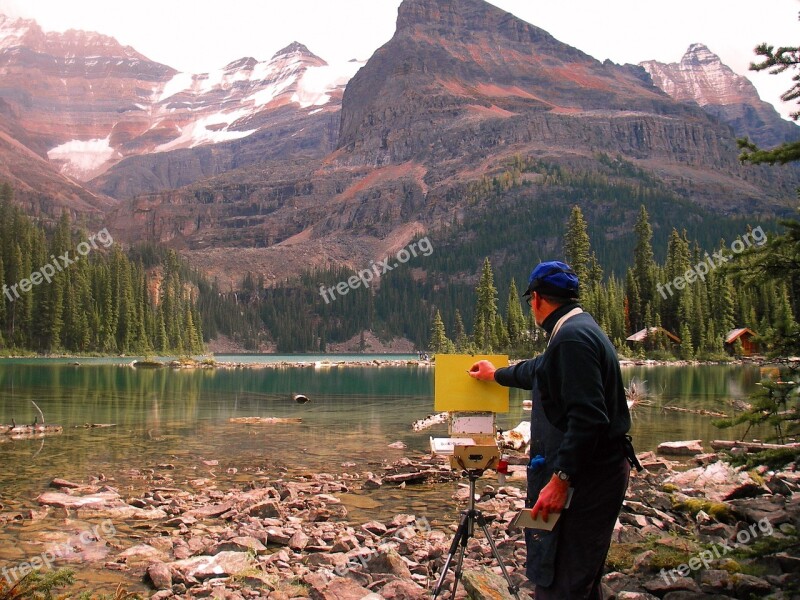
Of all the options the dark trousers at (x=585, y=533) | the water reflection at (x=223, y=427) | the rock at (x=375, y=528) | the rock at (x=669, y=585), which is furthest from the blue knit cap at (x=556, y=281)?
the water reflection at (x=223, y=427)

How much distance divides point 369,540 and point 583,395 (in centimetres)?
699

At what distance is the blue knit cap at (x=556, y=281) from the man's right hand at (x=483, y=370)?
0.99 meters

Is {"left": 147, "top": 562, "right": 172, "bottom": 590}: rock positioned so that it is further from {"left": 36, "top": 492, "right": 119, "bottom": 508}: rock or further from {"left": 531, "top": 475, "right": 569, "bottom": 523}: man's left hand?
{"left": 531, "top": 475, "right": 569, "bottom": 523}: man's left hand

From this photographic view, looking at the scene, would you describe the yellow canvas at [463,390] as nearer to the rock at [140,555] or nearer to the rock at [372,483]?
the rock at [140,555]

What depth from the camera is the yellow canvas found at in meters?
6.94

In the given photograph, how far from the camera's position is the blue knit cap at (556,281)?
→ 6.14m

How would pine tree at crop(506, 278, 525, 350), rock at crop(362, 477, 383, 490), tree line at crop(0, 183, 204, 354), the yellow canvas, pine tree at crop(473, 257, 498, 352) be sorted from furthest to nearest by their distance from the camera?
1. tree line at crop(0, 183, 204, 354)
2. pine tree at crop(473, 257, 498, 352)
3. pine tree at crop(506, 278, 525, 350)
4. rock at crop(362, 477, 383, 490)
5. the yellow canvas

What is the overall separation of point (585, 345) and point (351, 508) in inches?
387

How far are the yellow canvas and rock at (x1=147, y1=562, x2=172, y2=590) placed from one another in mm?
Answer: 4664

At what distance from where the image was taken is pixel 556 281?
20.1 ft

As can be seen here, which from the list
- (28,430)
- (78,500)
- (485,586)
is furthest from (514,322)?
(485,586)

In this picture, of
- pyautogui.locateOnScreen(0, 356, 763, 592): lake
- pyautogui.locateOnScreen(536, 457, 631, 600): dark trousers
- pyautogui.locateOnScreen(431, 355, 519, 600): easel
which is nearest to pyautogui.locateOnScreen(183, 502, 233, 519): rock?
pyautogui.locateOnScreen(0, 356, 763, 592): lake

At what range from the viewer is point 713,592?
7562 millimetres

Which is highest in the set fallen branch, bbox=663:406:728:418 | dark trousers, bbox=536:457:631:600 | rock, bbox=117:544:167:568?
dark trousers, bbox=536:457:631:600
